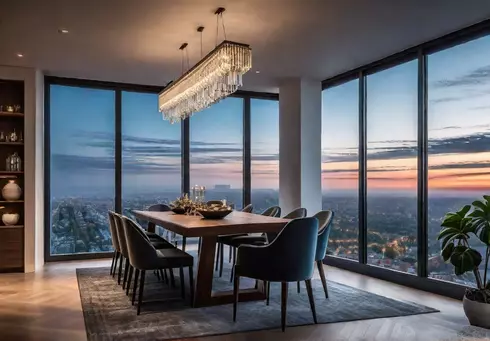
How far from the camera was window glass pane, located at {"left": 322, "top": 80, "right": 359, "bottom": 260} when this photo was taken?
6.57 m

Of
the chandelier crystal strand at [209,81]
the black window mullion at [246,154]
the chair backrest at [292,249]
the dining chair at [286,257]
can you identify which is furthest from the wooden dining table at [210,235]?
the black window mullion at [246,154]

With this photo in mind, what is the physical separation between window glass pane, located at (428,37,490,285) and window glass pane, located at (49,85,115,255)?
4.81 meters

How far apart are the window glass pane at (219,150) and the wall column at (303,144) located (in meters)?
1.31

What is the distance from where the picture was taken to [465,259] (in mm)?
3922

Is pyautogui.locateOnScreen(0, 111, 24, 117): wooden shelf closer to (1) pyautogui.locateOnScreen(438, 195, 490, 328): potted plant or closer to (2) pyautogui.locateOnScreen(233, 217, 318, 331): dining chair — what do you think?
(2) pyautogui.locateOnScreen(233, 217, 318, 331): dining chair

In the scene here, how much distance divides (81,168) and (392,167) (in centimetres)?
467

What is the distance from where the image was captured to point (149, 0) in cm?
388

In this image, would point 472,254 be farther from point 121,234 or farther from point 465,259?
point 121,234

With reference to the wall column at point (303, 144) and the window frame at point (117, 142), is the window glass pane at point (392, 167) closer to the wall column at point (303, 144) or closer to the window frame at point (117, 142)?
the wall column at point (303, 144)

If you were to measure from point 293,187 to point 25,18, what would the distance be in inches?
169

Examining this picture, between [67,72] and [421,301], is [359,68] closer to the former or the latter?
[421,301]

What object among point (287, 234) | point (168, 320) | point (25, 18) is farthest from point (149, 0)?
point (168, 320)

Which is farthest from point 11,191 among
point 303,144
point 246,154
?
point 303,144

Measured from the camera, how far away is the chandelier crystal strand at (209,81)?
160 inches
